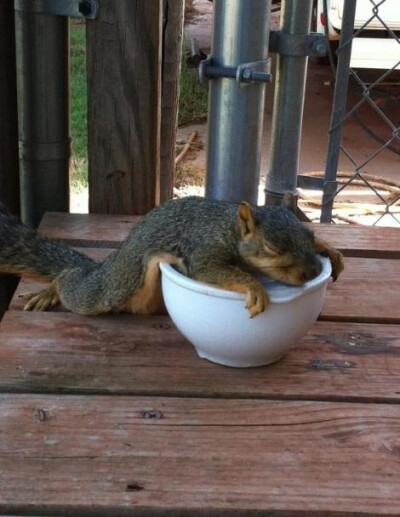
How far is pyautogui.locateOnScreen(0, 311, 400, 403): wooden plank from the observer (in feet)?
2.97

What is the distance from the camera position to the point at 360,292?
119 centimetres

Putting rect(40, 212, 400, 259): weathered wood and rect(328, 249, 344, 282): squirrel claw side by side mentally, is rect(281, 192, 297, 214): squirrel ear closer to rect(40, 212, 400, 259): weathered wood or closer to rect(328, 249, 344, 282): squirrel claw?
rect(328, 249, 344, 282): squirrel claw

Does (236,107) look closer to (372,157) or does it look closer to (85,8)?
(85,8)

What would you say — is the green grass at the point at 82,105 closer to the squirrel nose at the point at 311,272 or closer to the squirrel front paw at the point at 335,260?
the squirrel front paw at the point at 335,260

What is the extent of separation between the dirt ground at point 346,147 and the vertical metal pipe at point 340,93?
3.82 feet

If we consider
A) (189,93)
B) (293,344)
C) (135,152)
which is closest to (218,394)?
(293,344)

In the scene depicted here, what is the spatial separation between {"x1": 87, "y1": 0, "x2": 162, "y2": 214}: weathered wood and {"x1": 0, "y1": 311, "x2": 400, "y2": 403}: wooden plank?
0.46 meters

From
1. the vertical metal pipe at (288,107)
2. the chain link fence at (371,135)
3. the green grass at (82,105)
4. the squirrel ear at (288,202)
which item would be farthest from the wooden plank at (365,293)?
the green grass at (82,105)

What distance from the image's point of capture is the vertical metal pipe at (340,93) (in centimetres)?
152

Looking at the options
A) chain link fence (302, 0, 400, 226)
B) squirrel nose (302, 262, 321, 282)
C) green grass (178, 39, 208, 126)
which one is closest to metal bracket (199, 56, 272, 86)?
squirrel nose (302, 262, 321, 282)

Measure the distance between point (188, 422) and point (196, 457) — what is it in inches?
2.4

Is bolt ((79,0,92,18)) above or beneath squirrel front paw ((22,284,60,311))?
above

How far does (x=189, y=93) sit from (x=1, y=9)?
10.1 feet

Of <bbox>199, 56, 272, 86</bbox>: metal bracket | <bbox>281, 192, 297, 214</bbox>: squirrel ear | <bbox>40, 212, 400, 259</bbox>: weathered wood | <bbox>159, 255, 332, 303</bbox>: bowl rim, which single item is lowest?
<bbox>40, 212, 400, 259</bbox>: weathered wood
